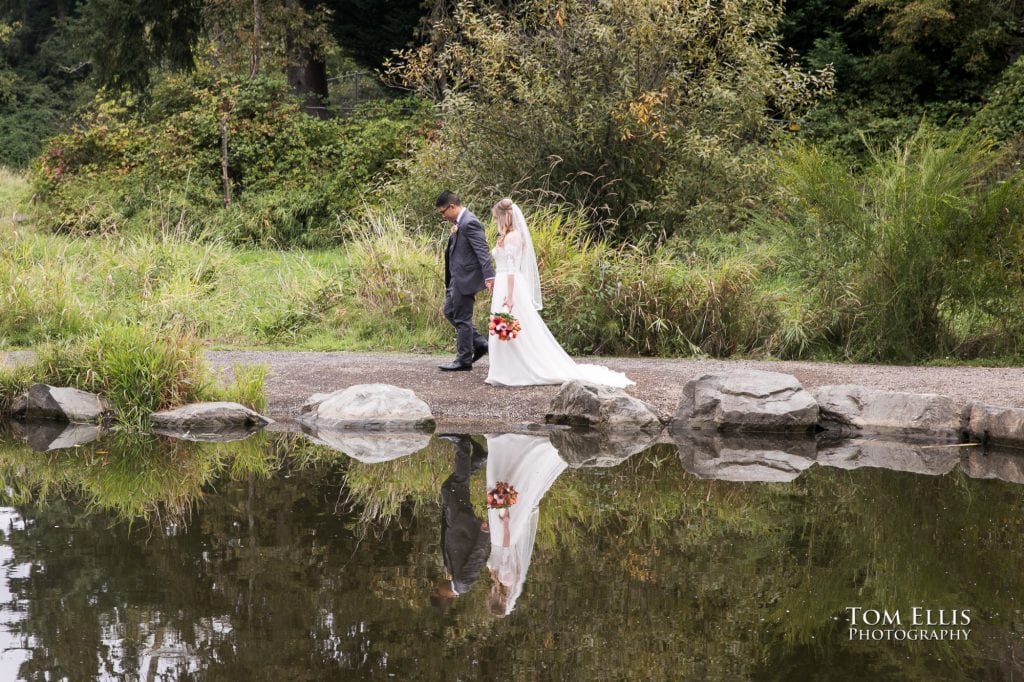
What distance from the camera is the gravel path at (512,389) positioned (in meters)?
10.3

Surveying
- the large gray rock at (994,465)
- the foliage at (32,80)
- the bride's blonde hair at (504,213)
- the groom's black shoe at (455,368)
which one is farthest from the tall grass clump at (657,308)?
the foliage at (32,80)

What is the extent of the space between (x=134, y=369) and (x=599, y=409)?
402cm

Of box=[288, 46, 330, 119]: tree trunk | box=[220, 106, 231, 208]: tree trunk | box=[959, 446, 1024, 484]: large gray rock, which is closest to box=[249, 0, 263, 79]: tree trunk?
box=[220, 106, 231, 208]: tree trunk

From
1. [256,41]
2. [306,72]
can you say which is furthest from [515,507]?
[306,72]

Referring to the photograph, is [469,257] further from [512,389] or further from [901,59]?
[901,59]

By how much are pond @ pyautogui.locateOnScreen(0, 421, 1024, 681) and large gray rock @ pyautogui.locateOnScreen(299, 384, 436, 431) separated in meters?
0.67

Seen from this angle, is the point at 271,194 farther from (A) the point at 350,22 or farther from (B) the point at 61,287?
(B) the point at 61,287

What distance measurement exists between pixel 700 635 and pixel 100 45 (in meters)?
24.5

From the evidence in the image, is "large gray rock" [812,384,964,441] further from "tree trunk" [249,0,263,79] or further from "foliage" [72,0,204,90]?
"foliage" [72,0,204,90]

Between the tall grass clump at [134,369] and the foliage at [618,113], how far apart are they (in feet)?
22.6

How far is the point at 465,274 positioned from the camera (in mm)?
10914

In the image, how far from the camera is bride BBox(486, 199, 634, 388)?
10711mm

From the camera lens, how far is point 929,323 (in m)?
12.4

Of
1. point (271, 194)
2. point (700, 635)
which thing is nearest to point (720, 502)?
point (700, 635)
